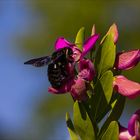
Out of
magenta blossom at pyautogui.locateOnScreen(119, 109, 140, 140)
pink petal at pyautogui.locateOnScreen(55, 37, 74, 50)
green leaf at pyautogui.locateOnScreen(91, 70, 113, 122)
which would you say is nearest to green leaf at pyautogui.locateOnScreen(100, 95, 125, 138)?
green leaf at pyautogui.locateOnScreen(91, 70, 113, 122)

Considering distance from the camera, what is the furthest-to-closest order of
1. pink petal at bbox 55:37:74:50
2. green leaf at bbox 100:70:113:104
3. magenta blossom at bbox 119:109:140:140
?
pink petal at bbox 55:37:74:50 < green leaf at bbox 100:70:113:104 < magenta blossom at bbox 119:109:140:140

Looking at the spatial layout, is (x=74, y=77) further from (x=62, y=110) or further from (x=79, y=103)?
(x=62, y=110)

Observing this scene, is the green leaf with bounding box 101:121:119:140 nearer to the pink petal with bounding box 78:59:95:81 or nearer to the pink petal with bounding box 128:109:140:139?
the pink petal with bounding box 128:109:140:139

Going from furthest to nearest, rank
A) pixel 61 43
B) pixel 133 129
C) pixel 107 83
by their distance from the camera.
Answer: pixel 61 43 → pixel 107 83 → pixel 133 129

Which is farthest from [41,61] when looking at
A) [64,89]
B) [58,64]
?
[64,89]

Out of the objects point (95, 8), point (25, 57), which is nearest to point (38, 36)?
point (25, 57)

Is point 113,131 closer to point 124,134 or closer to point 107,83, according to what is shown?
point 124,134
